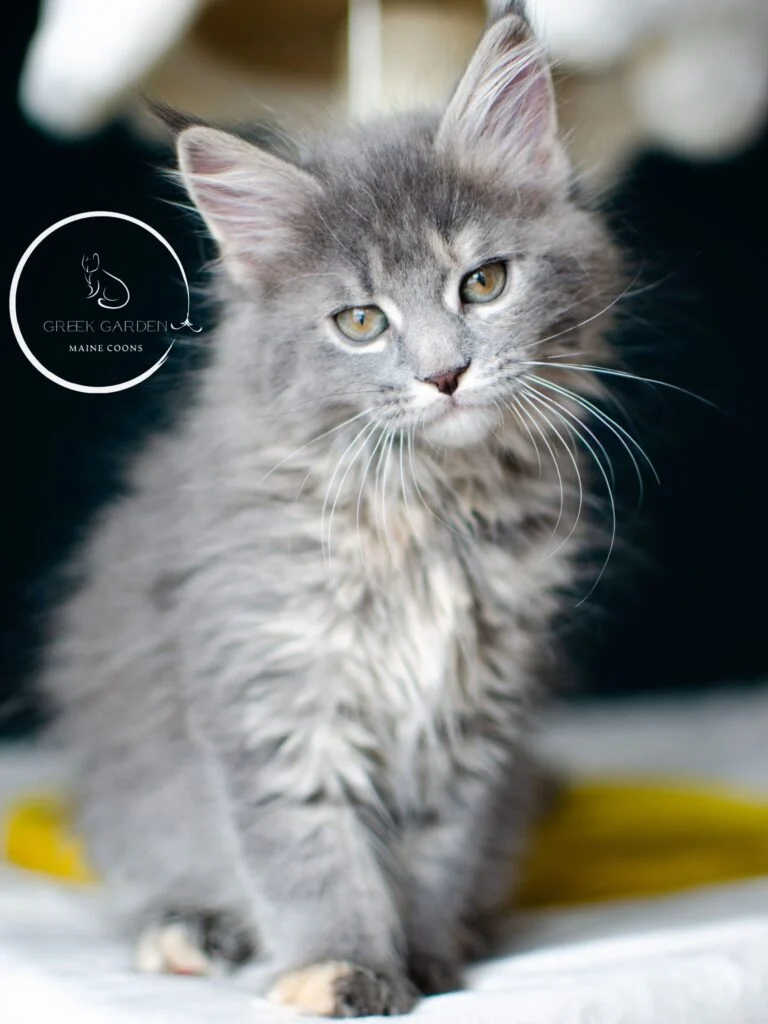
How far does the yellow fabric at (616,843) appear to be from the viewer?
162 cm

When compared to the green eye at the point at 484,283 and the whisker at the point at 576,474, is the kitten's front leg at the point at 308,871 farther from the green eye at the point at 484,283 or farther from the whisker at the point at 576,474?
the green eye at the point at 484,283

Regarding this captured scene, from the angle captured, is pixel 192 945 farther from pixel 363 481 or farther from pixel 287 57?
pixel 287 57

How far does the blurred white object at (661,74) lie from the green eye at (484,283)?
217 millimetres

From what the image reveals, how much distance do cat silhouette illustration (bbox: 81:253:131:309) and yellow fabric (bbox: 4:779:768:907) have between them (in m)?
0.78

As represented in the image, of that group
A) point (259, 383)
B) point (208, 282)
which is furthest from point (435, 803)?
point (208, 282)

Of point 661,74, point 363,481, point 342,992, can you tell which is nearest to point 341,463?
point 363,481

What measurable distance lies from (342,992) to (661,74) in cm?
127

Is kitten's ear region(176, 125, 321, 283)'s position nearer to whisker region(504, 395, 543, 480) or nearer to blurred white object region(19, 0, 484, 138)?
blurred white object region(19, 0, 484, 138)

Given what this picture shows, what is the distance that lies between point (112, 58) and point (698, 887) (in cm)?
124

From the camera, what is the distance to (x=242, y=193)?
1.16m

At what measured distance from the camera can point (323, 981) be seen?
114cm

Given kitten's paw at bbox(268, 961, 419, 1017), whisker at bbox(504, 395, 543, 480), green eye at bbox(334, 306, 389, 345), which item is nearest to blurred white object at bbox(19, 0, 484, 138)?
green eye at bbox(334, 306, 389, 345)

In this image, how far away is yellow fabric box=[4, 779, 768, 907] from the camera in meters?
1.62

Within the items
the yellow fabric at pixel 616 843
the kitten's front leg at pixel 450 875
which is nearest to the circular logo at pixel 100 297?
the kitten's front leg at pixel 450 875
